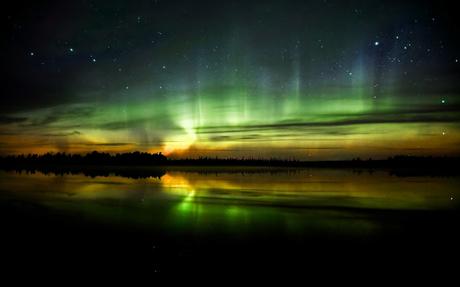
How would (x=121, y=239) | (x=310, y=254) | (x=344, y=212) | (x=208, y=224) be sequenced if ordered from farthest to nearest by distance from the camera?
(x=344, y=212), (x=208, y=224), (x=121, y=239), (x=310, y=254)

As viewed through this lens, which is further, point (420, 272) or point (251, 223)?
point (251, 223)

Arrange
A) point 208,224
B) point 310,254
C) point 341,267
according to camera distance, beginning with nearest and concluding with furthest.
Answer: point 341,267 → point 310,254 → point 208,224

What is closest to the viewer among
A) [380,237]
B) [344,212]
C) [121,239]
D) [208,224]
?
[121,239]

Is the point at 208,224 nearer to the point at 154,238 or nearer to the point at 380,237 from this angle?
the point at 154,238

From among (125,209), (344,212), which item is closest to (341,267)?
(344,212)

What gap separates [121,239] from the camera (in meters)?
9.50

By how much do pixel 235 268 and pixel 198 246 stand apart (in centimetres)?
186

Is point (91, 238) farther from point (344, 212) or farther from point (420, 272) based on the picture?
point (344, 212)

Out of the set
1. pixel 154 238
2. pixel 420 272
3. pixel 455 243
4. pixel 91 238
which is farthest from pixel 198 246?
pixel 455 243

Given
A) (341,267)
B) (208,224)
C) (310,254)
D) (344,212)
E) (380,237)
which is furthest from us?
(344,212)

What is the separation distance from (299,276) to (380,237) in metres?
4.21

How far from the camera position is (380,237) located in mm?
10109

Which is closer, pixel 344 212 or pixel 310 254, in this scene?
pixel 310 254

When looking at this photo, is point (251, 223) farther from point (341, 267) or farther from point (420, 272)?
point (420, 272)
